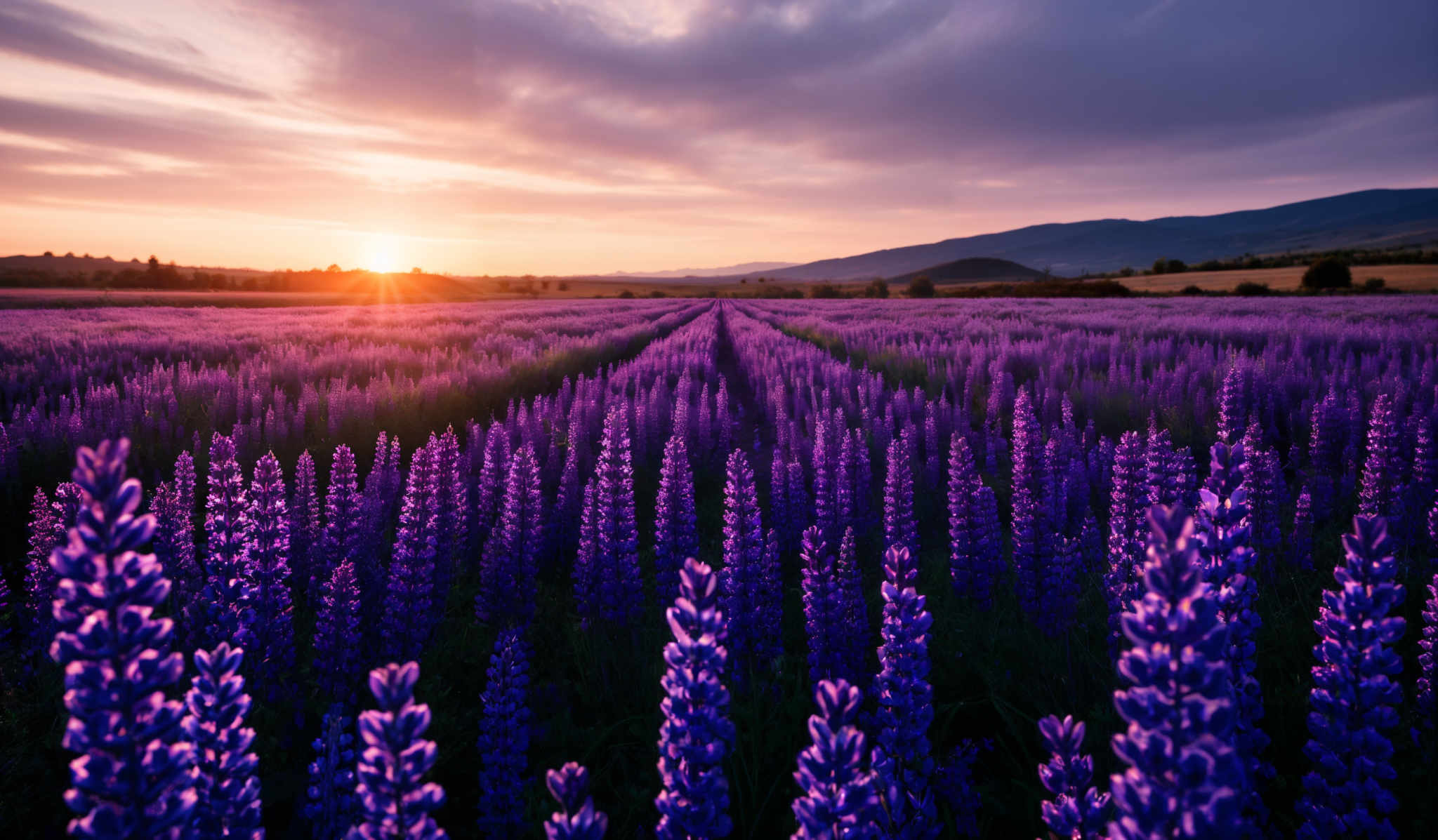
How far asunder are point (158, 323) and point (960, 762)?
22706 mm

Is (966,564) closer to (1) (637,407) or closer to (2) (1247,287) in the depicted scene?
(1) (637,407)

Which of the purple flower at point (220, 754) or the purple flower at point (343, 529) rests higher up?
the purple flower at point (220, 754)

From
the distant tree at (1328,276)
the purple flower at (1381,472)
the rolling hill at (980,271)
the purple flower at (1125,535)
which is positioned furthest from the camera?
the rolling hill at (980,271)

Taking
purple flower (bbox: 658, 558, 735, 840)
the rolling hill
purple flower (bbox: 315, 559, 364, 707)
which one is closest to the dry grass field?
purple flower (bbox: 658, 558, 735, 840)

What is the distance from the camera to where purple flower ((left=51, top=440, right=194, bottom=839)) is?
918mm

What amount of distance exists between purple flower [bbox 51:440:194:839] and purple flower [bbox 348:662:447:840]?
268mm

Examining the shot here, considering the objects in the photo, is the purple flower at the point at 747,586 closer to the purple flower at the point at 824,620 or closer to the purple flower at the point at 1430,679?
the purple flower at the point at 824,620

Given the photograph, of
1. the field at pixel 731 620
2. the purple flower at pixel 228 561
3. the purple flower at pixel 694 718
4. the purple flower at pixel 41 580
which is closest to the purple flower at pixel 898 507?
the field at pixel 731 620

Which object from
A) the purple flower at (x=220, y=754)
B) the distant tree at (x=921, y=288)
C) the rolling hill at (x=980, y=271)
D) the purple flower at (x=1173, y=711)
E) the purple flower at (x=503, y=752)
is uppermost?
the rolling hill at (x=980, y=271)

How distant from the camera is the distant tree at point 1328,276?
40781mm

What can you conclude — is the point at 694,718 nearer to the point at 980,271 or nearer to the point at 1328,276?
the point at 1328,276

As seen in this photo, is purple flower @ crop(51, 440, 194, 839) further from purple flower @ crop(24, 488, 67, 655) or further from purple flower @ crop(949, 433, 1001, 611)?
purple flower @ crop(949, 433, 1001, 611)

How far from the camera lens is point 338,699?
2666 mm

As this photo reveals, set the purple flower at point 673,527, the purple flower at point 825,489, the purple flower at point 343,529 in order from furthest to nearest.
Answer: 1. the purple flower at point 825,489
2. the purple flower at point 343,529
3. the purple flower at point 673,527
